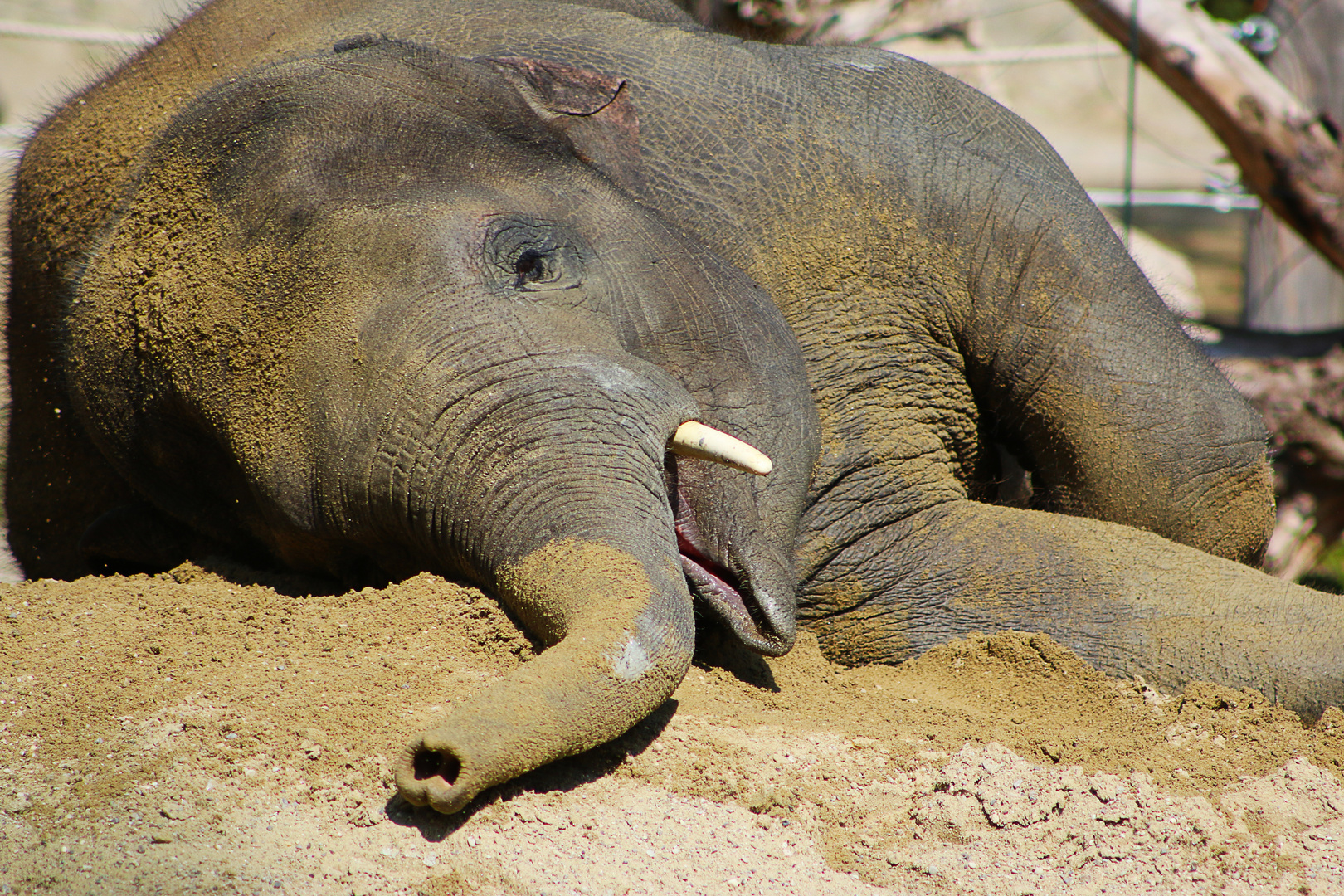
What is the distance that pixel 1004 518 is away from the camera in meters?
2.94

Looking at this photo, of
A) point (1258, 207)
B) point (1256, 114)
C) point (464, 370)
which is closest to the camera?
point (464, 370)

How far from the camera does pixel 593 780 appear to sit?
196 cm

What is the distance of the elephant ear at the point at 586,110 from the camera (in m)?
2.77

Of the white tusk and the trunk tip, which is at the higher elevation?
the white tusk

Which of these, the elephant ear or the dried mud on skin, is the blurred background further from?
the dried mud on skin

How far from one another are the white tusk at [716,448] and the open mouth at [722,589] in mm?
190

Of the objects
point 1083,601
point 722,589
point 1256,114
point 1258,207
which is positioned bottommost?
point 1258,207

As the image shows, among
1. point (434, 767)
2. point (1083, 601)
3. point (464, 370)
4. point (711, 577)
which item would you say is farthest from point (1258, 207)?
point (434, 767)

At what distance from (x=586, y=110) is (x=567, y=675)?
147cm

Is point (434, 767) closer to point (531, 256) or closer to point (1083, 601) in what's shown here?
point (531, 256)

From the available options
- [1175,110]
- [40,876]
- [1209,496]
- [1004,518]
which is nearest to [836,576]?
[1004,518]

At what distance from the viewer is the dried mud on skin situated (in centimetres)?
177

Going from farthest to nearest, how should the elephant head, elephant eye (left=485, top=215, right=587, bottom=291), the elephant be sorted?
elephant eye (left=485, top=215, right=587, bottom=291) < the elephant < the elephant head

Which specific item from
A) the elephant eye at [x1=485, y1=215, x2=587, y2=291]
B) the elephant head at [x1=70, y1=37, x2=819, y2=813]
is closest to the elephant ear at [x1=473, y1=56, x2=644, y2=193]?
the elephant head at [x1=70, y1=37, x2=819, y2=813]
